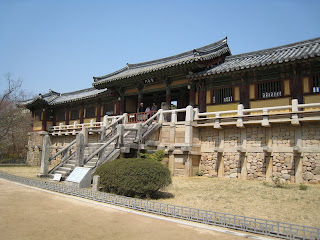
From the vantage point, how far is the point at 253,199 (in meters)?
8.65

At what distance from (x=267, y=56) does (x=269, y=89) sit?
2427mm

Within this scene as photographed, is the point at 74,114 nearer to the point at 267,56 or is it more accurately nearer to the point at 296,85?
the point at 267,56

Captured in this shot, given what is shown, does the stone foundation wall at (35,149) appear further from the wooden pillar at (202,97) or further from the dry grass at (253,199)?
the dry grass at (253,199)

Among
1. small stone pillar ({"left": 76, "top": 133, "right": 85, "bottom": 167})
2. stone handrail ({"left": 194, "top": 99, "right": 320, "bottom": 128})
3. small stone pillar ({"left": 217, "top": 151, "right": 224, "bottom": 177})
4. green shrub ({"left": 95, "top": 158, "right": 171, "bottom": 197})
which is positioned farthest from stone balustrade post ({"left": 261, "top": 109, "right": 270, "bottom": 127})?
small stone pillar ({"left": 76, "top": 133, "right": 85, "bottom": 167})

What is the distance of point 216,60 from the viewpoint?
17.0 metres

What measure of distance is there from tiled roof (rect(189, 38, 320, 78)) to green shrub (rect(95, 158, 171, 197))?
24.1 feet

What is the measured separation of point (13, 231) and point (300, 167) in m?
11.0

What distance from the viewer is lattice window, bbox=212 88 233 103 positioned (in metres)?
15.2

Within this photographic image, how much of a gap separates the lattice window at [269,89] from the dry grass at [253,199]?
4914 millimetres

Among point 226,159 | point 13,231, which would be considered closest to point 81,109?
point 226,159

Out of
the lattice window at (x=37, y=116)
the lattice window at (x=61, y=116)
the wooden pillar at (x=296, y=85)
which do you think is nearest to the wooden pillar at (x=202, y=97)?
the wooden pillar at (x=296, y=85)

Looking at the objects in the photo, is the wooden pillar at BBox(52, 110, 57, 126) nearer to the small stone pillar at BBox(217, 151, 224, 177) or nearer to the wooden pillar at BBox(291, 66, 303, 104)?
the small stone pillar at BBox(217, 151, 224, 177)

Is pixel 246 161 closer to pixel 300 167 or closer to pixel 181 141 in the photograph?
pixel 300 167

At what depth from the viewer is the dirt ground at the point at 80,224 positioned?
493cm
